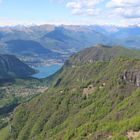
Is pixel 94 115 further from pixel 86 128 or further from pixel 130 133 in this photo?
pixel 130 133

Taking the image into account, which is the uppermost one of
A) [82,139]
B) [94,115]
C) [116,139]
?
[116,139]

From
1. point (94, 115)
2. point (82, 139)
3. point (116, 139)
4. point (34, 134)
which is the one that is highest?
point (116, 139)

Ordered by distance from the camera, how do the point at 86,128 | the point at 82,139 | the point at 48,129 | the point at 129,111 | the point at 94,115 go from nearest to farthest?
the point at 82,139
the point at 86,128
the point at 129,111
the point at 94,115
the point at 48,129

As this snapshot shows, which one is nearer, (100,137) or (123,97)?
(100,137)

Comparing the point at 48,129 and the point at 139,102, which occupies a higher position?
the point at 139,102

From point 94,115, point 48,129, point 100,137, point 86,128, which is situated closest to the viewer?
point 100,137

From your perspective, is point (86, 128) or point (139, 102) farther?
point (139, 102)

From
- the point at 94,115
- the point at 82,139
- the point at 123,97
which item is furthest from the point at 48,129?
the point at 82,139

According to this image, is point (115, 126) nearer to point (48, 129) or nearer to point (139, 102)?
point (139, 102)

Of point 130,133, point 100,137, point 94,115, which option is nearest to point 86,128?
point 100,137
